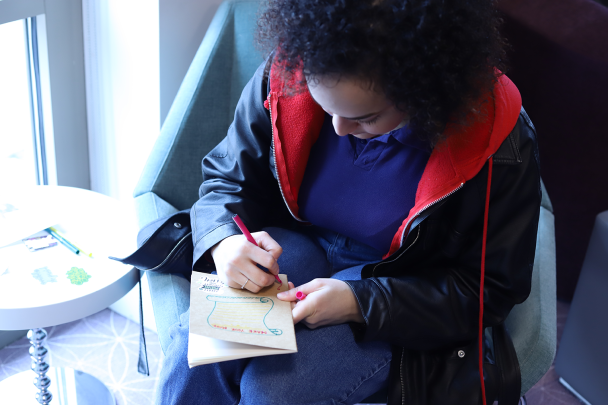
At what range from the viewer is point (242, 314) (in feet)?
2.81

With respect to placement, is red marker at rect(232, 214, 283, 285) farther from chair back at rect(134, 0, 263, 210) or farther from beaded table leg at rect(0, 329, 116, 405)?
beaded table leg at rect(0, 329, 116, 405)

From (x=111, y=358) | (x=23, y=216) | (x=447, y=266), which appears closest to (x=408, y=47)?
(x=447, y=266)

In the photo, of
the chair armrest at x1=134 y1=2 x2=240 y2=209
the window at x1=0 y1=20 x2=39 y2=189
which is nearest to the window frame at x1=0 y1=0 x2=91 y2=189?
the window at x1=0 y1=20 x2=39 y2=189

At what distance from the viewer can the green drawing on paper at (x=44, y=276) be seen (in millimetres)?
1075

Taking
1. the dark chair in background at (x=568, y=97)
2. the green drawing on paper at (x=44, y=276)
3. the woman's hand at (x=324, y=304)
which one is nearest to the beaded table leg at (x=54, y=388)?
the green drawing on paper at (x=44, y=276)

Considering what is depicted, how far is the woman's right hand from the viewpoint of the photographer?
0.90m

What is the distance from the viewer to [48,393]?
133 cm

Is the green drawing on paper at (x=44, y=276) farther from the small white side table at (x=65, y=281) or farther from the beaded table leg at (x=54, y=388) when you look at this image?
the beaded table leg at (x=54, y=388)

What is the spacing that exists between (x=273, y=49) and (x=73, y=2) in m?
0.83

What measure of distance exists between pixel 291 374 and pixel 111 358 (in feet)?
3.10

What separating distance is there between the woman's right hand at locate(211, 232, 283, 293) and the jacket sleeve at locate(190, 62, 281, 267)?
5 centimetres

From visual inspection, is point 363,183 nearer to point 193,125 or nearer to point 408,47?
point 408,47

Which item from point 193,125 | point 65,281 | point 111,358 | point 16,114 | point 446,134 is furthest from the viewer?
point 111,358

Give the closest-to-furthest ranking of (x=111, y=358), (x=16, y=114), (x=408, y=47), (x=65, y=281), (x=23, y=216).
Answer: (x=408, y=47), (x=65, y=281), (x=23, y=216), (x=16, y=114), (x=111, y=358)
